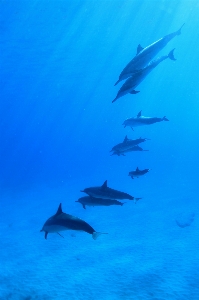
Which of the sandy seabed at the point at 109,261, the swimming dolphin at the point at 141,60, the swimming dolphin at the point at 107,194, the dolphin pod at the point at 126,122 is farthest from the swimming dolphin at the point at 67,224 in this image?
the sandy seabed at the point at 109,261

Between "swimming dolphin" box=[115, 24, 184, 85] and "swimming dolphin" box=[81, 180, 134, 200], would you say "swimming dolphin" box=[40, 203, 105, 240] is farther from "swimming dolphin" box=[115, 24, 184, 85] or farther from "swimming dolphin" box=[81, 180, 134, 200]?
"swimming dolphin" box=[115, 24, 184, 85]


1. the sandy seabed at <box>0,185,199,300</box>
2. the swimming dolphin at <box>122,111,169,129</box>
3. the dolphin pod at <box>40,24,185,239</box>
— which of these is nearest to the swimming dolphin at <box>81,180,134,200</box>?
the dolphin pod at <box>40,24,185,239</box>

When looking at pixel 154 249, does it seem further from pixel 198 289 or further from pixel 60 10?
pixel 60 10

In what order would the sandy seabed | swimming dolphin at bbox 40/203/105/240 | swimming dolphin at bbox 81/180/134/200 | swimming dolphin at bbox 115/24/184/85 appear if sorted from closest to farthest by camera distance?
swimming dolphin at bbox 115/24/184/85 → swimming dolphin at bbox 40/203/105/240 → swimming dolphin at bbox 81/180/134/200 → the sandy seabed

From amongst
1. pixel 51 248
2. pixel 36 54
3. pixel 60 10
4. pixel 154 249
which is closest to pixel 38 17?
pixel 60 10

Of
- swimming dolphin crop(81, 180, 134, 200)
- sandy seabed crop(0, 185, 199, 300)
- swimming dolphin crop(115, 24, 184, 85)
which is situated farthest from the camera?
sandy seabed crop(0, 185, 199, 300)

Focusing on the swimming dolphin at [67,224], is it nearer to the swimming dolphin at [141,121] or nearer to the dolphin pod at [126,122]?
the dolphin pod at [126,122]

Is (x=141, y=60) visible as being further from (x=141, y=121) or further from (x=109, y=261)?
(x=109, y=261)

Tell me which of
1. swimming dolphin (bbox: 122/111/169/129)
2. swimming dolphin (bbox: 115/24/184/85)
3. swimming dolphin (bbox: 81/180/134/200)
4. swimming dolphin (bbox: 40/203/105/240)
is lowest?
swimming dolphin (bbox: 40/203/105/240)

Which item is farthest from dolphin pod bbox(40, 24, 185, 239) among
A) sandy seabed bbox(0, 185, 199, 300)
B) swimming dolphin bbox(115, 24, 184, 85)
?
sandy seabed bbox(0, 185, 199, 300)

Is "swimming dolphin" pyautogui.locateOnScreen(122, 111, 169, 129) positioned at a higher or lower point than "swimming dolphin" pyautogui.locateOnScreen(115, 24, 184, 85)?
higher

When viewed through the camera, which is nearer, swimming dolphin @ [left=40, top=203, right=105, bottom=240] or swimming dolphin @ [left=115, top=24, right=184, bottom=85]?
swimming dolphin @ [left=115, top=24, right=184, bottom=85]

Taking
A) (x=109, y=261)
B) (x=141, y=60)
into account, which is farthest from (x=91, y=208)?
(x=141, y=60)

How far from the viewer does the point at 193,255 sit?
990 cm
